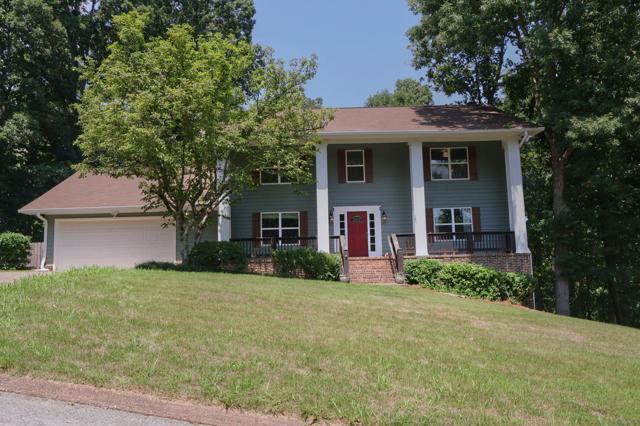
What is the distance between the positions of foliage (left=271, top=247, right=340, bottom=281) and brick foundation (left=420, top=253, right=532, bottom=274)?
161 inches

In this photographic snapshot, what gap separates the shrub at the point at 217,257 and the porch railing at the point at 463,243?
6149 millimetres

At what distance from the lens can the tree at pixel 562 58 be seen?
16.4 meters

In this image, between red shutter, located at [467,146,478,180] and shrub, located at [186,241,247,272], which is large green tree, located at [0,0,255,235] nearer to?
shrub, located at [186,241,247,272]

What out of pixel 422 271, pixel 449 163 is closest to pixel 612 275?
pixel 449 163

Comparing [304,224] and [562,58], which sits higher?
[562,58]

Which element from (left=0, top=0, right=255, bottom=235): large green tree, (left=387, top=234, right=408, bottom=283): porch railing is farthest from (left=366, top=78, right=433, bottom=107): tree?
(left=387, top=234, right=408, bottom=283): porch railing

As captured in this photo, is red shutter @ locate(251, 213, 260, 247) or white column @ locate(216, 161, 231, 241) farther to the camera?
red shutter @ locate(251, 213, 260, 247)

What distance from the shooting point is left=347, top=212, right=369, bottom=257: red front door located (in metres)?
19.8

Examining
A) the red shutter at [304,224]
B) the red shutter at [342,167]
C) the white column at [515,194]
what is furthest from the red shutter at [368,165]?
the white column at [515,194]

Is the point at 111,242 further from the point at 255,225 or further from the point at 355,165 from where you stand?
the point at 355,165

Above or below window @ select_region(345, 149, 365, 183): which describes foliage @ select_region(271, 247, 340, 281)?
below

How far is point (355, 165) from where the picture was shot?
Answer: 805 inches

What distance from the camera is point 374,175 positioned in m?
20.3

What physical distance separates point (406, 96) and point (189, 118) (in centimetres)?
3466
